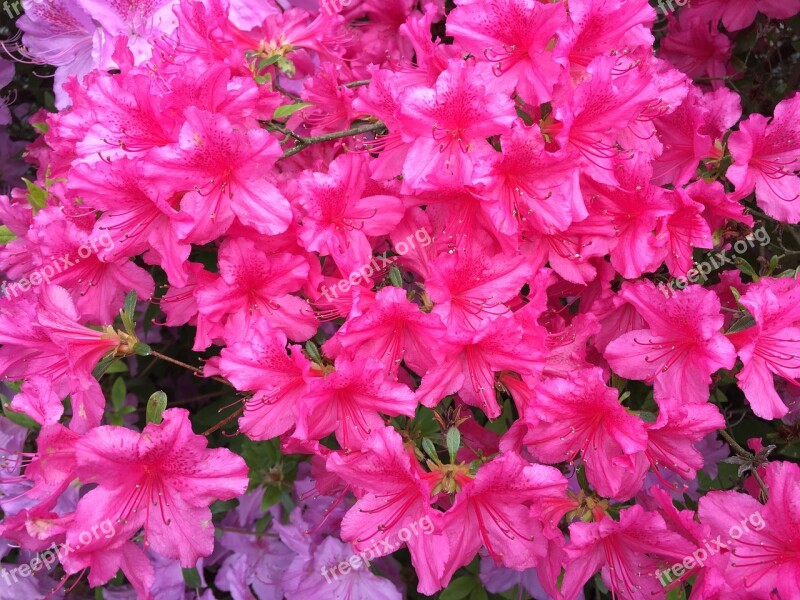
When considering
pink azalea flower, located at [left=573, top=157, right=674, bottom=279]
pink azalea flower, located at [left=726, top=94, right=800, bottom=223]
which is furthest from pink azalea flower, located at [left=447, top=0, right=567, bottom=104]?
pink azalea flower, located at [left=726, top=94, right=800, bottom=223]

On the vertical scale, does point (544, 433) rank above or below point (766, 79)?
below

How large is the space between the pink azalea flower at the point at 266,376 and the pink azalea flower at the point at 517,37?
2.00 feet

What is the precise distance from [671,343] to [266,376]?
740mm

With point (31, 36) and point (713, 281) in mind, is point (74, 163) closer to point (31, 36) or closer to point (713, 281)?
point (31, 36)

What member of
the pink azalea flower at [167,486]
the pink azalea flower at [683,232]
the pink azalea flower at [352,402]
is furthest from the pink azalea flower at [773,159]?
the pink azalea flower at [167,486]

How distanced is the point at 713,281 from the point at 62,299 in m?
1.42

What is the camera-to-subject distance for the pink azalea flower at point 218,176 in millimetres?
1244

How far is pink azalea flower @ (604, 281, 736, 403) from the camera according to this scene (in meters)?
1.31

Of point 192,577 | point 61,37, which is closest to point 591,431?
point 192,577

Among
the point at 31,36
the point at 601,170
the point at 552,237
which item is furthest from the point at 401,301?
the point at 31,36

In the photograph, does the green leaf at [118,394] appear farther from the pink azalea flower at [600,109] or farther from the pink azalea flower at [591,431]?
the pink azalea flower at [600,109]

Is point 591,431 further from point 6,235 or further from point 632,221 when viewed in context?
point 6,235

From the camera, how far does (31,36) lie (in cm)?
184

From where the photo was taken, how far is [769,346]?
134 cm
